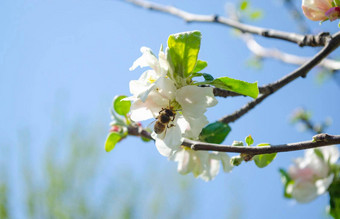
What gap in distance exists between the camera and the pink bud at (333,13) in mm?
746

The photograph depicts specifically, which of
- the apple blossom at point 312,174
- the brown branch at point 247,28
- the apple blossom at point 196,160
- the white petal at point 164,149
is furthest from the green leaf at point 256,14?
the white petal at point 164,149

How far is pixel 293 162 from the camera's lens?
1181mm

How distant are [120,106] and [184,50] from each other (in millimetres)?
427

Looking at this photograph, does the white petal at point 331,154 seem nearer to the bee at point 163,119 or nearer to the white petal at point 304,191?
the white petal at point 304,191

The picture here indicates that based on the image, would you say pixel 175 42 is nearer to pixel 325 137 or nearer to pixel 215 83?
pixel 215 83

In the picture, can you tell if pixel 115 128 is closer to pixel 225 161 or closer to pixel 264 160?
pixel 225 161

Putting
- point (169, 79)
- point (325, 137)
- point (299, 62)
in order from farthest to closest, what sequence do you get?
point (299, 62) < point (169, 79) < point (325, 137)

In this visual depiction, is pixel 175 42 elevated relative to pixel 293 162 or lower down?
elevated

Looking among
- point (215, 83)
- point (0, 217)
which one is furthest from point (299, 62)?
point (0, 217)

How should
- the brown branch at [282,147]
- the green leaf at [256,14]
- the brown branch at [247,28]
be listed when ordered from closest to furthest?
the brown branch at [282,147] < the brown branch at [247,28] < the green leaf at [256,14]

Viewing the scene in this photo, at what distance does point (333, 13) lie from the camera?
2.47 feet

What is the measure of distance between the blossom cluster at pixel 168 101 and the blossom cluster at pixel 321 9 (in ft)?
1.14

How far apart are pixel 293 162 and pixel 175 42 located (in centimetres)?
77

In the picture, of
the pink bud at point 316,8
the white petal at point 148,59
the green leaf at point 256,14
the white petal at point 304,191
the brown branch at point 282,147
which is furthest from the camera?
the green leaf at point 256,14
